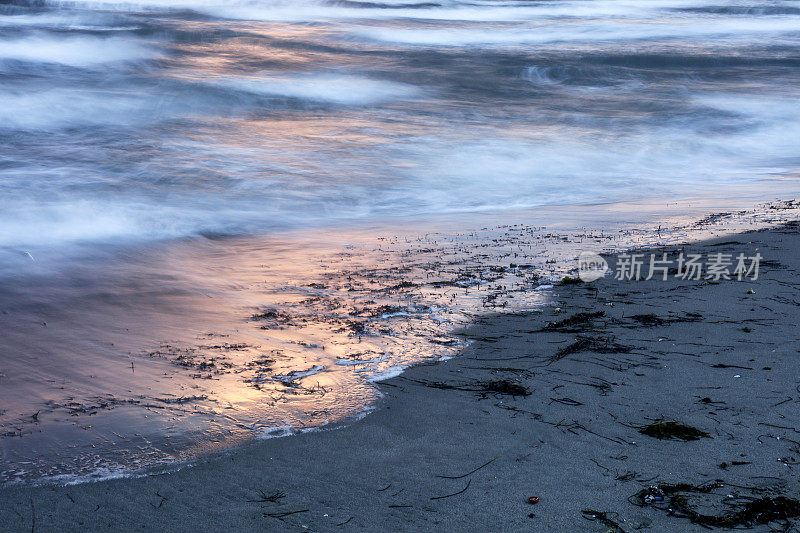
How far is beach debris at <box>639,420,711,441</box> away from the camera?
9.71 ft

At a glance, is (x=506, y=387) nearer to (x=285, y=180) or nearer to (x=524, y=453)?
(x=524, y=453)

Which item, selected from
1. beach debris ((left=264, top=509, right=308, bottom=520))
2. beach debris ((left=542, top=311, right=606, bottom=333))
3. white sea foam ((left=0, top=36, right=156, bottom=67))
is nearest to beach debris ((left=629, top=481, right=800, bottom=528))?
beach debris ((left=264, top=509, right=308, bottom=520))

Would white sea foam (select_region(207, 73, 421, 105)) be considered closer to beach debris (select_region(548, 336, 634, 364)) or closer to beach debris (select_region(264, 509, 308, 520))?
beach debris (select_region(548, 336, 634, 364))

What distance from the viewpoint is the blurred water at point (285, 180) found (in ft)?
12.2

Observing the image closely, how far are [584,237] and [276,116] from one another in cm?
1015

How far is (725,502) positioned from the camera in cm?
252

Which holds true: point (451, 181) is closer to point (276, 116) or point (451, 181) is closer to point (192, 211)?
point (192, 211)

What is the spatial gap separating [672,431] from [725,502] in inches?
19.6

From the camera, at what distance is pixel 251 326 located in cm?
458

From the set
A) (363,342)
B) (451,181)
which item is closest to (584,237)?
(363,342)
